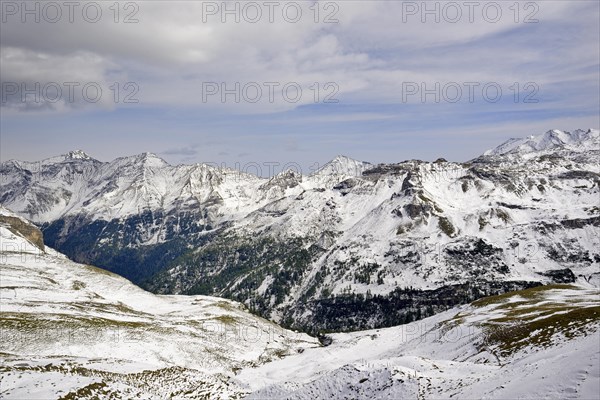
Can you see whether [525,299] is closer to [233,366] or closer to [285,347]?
[285,347]

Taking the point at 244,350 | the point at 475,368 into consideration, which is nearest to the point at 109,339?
the point at 244,350

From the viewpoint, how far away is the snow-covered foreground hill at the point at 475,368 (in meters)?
30.4

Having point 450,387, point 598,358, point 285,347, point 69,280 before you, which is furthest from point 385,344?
point 69,280

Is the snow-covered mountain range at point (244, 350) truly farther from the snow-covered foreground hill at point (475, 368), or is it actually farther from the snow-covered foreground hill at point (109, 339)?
the snow-covered foreground hill at point (109, 339)

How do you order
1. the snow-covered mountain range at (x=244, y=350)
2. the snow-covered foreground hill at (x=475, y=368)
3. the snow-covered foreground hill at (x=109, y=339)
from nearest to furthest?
the snow-covered foreground hill at (x=475, y=368) → the snow-covered mountain range at (x=244, y=350) → the snow-covered foreground hill at (x=109, y=339)

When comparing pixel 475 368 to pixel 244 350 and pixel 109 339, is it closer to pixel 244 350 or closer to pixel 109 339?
pixel 109 339

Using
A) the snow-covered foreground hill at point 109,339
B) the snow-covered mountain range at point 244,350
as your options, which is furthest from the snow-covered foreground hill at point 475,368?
the snow-covered foreground hill at point 109,339

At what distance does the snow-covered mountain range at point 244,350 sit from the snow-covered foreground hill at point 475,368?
144 millimetres

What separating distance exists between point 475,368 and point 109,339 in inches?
3061

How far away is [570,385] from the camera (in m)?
28.4

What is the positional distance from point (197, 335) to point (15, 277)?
77881 millimetres

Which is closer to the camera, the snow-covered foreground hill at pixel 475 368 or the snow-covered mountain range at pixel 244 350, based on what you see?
the snow-covered foreground hill at pixel 475 368

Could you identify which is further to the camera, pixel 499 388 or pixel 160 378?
pixel 160 378

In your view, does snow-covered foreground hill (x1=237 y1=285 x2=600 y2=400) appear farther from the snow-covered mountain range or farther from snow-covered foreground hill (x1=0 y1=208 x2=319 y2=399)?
snow-covered foreground hill (x1=0 y1=208 x2=319 y2=399)
